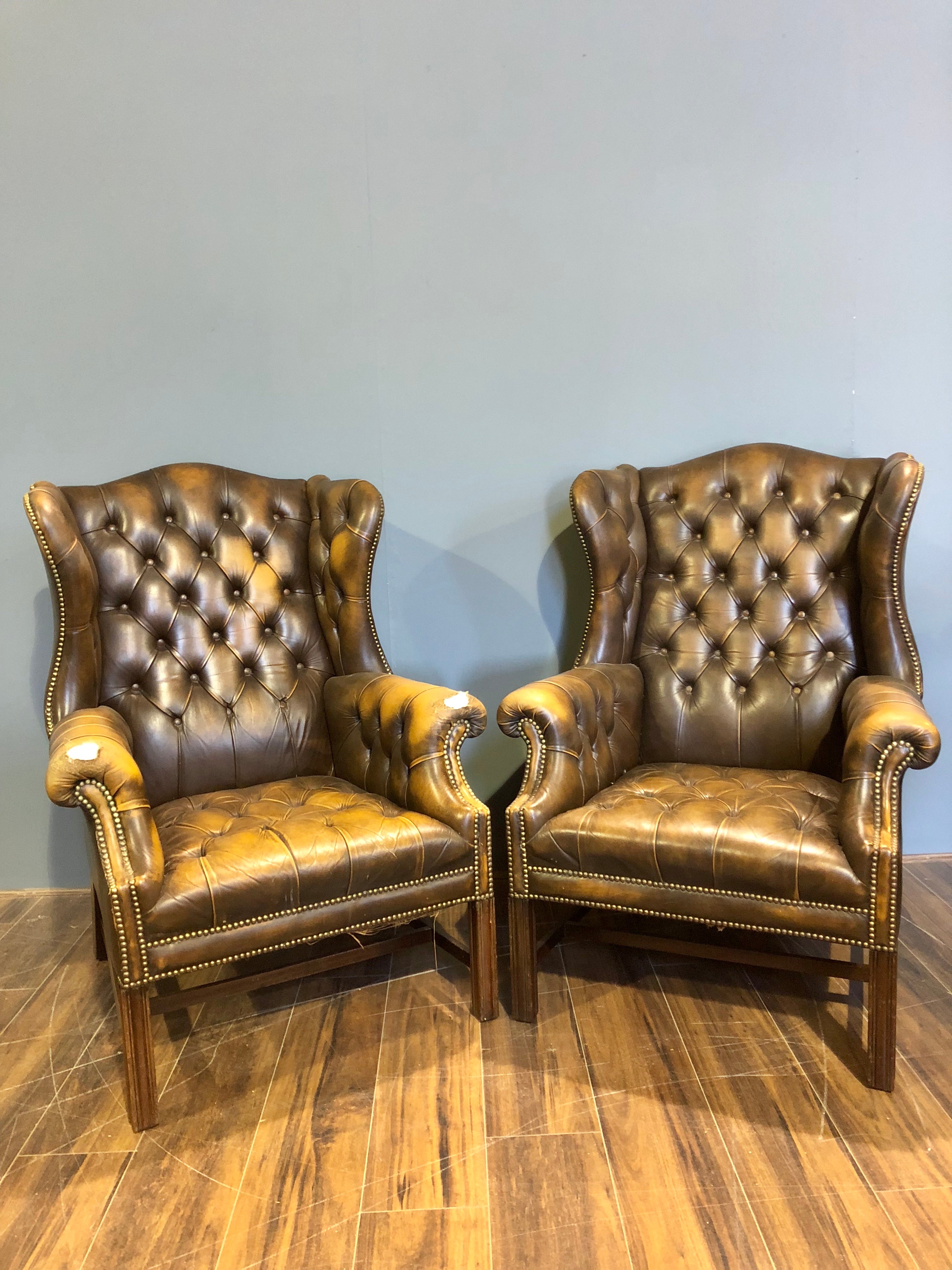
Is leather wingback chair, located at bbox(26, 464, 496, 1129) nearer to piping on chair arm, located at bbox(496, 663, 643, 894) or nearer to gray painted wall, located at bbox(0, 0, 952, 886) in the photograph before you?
piping on chair arm, located at bbox(496, 663, 643, 894)

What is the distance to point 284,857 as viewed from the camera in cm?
168

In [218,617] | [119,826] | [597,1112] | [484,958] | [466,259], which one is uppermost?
[466,259]

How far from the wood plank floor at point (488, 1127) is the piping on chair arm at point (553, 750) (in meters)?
0.41

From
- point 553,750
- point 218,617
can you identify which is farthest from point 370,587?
point 553,750

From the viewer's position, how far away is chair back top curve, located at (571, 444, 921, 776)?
84.2 inches

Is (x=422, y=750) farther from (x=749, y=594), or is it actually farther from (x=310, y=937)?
(x=749, y=594)

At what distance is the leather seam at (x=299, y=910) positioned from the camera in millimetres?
1598

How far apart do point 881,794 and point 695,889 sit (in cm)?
39

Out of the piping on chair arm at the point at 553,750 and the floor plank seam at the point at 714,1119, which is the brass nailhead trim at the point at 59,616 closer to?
the piping on chair arm at the point at 553,750

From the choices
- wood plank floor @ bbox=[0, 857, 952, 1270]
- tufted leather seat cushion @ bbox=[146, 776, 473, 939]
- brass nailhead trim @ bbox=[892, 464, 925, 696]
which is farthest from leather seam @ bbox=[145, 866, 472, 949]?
brass nailhead trim @ bbox=[892, 464, 925, 696]

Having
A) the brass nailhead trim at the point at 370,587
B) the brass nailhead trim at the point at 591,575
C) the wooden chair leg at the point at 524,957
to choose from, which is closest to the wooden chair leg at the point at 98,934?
the brass nailhead trim at the point at 370,587

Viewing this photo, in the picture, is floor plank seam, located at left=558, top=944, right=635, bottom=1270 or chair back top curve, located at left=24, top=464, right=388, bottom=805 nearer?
floor plank seam, located at left=558, top=944, right=635, bottom=1270

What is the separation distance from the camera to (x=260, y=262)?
2.47m

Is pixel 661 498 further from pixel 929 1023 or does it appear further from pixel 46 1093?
pixel 46 1093
